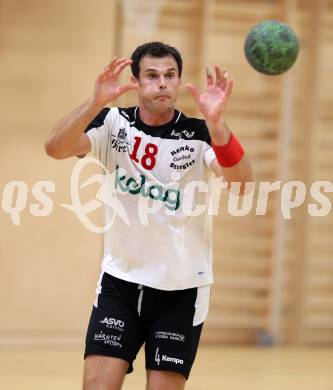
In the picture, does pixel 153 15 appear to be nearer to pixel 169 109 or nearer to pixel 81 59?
pixel 81 59

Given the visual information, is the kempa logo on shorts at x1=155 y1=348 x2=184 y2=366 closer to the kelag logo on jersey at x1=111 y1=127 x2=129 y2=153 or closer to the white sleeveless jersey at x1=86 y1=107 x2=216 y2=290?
the white sleeveless jersey at x1=86 y1=107 x2=216 y2=290

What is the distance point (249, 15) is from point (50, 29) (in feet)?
6.87

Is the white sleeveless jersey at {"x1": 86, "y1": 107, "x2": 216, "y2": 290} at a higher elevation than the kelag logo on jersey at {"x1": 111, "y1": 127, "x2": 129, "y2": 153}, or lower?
lower

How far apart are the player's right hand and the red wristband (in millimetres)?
528

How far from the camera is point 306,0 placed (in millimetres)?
8664

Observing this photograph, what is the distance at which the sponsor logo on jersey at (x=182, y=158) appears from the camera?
4102 mm

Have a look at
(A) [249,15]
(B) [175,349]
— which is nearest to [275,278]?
(A) [249,15]

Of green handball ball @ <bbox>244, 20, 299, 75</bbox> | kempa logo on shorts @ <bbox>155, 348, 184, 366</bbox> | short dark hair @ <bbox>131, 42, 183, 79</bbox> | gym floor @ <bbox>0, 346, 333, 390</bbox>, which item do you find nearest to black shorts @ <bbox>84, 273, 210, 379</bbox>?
kempa logo on shorts @ <bbox>155, 348, 184, 366</bbox>

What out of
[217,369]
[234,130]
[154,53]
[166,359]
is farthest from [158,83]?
[234,130]

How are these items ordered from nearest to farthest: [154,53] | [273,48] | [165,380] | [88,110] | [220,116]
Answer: [220,116] → [88,110] → [165,380] → [154,53] → [273,48]

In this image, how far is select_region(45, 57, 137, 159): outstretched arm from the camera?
3.78m

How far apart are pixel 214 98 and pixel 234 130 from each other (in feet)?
15.6

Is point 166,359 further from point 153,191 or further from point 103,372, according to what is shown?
point 153,191

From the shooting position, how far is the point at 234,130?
8.45 m
